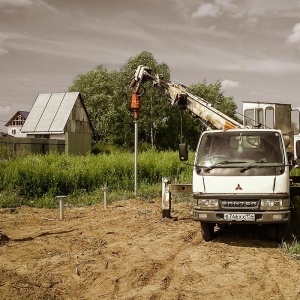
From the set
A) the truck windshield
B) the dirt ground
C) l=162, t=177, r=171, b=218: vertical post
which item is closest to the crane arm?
l=162, t=177, r=171, b=218: vertical post

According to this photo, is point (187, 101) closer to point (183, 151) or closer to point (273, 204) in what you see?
point (183, 151)

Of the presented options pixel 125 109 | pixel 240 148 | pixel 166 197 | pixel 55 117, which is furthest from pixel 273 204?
pixel 125 109

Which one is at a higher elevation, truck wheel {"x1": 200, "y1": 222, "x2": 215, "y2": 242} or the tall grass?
the tall grass

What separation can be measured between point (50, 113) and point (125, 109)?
1321 cm

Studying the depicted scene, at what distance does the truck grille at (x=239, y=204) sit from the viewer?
6.93 m

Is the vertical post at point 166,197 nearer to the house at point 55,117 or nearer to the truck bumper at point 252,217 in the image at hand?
the truck bumper at point 252,217

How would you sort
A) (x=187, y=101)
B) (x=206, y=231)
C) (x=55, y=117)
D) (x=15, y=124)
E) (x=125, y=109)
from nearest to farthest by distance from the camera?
(x=206, y=231)
(x=187, y=101)
(x=55, y=117)
(x=125, y=109)
(x=15, y=124)

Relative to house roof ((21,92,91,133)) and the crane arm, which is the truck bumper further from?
house roof ((21,92,91,133))

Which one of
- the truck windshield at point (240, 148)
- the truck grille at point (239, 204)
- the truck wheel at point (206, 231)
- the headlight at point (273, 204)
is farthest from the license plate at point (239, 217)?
the truck windshield at point (240, 148)

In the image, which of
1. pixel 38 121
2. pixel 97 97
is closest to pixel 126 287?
pixel 38 121

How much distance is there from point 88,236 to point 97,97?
43672mm

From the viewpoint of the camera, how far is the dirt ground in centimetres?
506

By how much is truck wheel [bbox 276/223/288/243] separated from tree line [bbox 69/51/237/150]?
37.9 meters

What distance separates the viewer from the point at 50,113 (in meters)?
37.2
